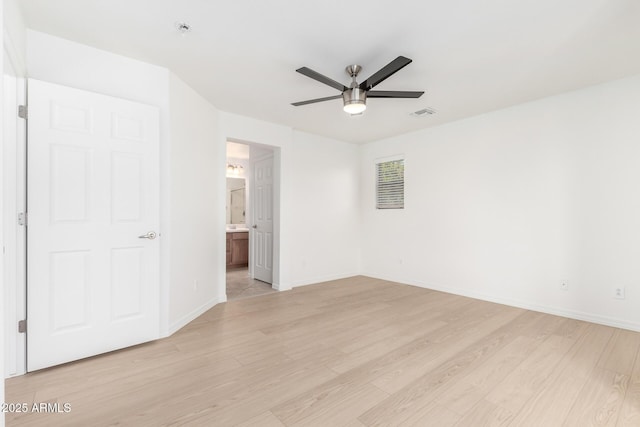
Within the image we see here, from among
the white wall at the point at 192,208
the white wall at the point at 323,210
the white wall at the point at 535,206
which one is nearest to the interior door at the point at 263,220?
the white wall at the point at 323,210

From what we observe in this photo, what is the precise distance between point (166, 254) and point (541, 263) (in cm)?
439

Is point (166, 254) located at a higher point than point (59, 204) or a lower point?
lower

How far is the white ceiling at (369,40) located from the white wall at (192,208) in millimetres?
332

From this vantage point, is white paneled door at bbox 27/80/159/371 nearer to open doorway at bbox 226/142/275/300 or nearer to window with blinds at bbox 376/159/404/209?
open doorway at bbox 226/142/275/300

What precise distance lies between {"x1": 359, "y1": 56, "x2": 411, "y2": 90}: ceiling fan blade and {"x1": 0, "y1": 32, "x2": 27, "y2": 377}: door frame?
8.69ft

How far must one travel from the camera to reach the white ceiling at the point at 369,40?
2.13 m

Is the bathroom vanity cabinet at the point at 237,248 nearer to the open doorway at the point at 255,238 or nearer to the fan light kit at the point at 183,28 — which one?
the open doorway at the point at 255,238

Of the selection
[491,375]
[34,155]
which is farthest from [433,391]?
[34,155]

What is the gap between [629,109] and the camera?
10.4 feet

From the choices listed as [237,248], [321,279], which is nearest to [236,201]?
[237,248]

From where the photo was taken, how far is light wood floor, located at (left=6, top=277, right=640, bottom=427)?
1.80 m

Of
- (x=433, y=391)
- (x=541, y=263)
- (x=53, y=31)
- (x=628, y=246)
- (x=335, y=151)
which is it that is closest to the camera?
(x=433, y=391)

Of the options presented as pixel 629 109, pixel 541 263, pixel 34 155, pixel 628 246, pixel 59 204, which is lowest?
pixel 541 263

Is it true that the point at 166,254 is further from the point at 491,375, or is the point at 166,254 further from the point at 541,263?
the point at 541,263
